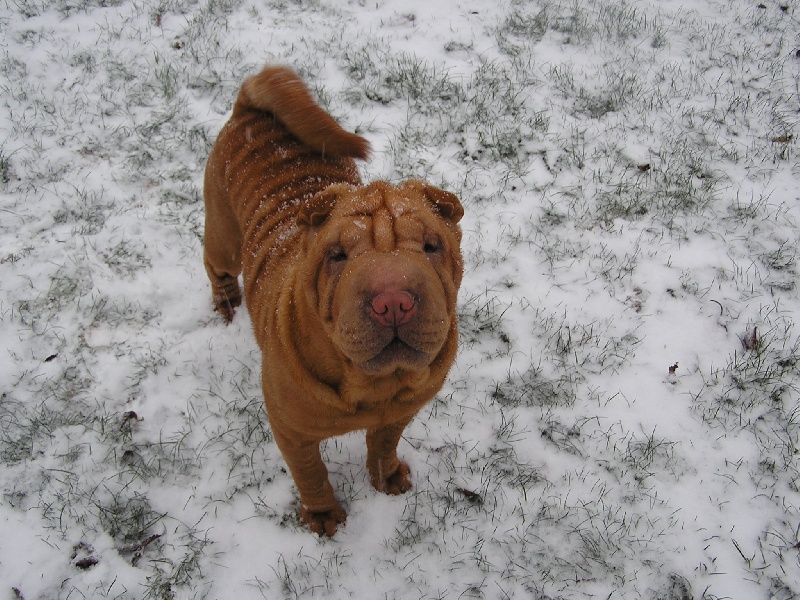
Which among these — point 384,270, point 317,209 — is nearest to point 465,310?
point 317,209

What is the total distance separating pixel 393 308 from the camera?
165cm

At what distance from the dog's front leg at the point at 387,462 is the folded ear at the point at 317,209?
107 cm

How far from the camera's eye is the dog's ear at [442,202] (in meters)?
2.21

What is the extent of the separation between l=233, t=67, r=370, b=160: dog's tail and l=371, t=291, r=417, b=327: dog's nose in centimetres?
143

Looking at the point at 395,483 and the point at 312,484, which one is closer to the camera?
the point at 312,484

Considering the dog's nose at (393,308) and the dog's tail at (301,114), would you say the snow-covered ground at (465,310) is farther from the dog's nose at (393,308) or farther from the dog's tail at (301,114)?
the dog's nose at (393,308)

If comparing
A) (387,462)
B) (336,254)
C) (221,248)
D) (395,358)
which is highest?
(336,254)

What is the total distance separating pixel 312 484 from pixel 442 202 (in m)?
1.51

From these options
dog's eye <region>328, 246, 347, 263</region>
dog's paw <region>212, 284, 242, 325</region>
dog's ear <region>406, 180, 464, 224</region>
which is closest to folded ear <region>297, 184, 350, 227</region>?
dog's eye <region>328, 246, 347, 263</region>

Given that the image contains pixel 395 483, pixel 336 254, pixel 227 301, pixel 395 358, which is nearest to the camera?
pixel 395 358

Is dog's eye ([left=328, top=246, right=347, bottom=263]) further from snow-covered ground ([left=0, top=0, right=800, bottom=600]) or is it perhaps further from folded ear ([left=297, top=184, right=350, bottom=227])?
snow-covered ground ([left=0, top=0, right=800, bottom=600])

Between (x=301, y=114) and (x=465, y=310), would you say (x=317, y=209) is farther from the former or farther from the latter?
(x=465, y=310)

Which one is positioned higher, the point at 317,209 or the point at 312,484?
the point at 317,209

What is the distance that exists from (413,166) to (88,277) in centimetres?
262
